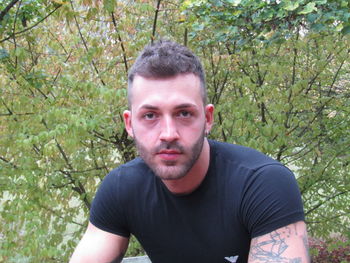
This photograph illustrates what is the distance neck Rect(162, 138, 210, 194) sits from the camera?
5.81 ft

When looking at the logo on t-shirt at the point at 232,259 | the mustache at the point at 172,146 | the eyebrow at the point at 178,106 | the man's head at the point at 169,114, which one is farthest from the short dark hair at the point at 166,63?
the logo on t-shirt at the point at 232,259

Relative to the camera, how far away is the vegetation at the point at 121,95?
10.7 ft

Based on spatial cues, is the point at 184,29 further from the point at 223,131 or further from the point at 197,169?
the point at 197,169

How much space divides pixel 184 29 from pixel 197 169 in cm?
292

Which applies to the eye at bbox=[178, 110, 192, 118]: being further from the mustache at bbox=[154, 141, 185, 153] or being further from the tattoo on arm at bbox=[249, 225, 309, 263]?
the tattoo on arm at bbox=[249, 225, 309, 263]

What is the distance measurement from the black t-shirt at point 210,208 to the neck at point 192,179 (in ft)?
0.08

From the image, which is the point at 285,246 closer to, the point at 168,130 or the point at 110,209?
the point at 168,130

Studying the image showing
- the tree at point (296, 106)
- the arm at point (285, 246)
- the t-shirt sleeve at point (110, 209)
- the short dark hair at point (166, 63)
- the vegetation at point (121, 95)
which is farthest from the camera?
the tree at point (296, 106)

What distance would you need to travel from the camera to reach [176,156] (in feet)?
5.41

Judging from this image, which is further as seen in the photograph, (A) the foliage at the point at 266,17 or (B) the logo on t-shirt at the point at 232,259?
(A) the foliage at the point at 266,17

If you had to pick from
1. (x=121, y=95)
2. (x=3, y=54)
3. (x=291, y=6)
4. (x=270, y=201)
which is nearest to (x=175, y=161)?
(x=270, y=201)

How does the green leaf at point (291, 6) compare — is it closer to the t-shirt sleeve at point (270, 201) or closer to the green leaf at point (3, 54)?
the t-shirt sleeve at point (270, 201)

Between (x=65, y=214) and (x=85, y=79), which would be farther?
(x=65, y=214)

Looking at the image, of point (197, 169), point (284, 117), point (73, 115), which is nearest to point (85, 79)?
point (73, 115)
